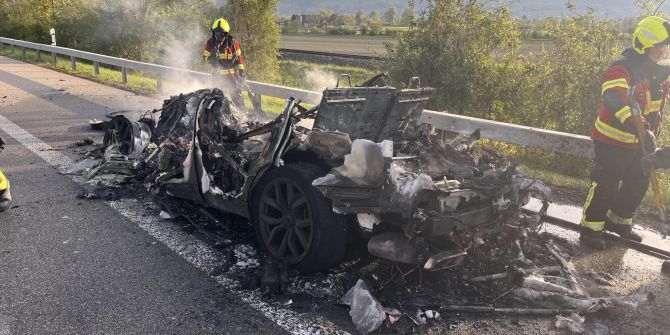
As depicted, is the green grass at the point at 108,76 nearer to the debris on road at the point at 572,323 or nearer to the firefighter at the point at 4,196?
the firefighter at the point at 4,196

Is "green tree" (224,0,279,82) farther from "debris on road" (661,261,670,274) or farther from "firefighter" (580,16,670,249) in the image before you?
"debris on road" (661,261,670,274)

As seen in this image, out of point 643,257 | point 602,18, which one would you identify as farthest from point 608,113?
point 602,18

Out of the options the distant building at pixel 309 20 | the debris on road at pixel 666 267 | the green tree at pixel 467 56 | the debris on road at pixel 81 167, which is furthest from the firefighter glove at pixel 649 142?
the distant building at pixel 309 20

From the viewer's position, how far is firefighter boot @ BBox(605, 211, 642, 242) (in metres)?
4.49

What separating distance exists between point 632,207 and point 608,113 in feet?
2.93

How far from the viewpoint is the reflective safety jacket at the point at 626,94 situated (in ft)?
14.1

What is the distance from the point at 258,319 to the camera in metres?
3.07

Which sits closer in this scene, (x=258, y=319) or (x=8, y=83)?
(x=258, y=319)

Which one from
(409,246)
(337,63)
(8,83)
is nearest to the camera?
(409,246)

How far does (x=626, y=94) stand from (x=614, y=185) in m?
0.83

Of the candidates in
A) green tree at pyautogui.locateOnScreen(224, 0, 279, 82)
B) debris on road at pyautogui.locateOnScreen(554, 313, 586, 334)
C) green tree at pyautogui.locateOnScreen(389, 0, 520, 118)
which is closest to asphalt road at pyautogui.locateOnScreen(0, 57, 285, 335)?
debris on road at pyautogui.locateOnScreen(554, 313, 586, 334)

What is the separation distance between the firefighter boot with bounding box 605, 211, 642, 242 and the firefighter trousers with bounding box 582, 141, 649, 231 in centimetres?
1

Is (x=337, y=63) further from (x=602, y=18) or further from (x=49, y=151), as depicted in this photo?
(x=49, y=151)

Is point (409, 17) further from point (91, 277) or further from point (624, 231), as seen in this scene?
point (91, 277)
